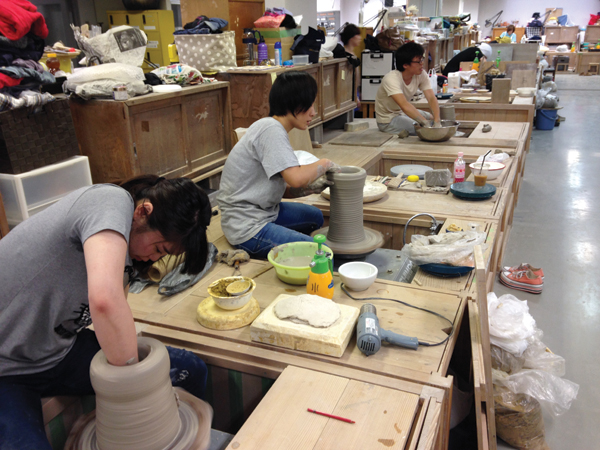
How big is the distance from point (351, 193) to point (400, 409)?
4.29ft

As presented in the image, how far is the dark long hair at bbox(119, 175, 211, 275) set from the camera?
1456 mm

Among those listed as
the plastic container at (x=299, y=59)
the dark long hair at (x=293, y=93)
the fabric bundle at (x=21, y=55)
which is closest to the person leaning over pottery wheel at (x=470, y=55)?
the plastic container at (x=299, y=59)

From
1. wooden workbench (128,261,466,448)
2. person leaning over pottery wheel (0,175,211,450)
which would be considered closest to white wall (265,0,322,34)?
Answer: wooden workbench (128,261,466,448)

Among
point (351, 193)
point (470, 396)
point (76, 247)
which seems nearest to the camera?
point (76, 247)

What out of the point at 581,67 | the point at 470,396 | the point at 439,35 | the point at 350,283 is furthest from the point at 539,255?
the point at 581,67

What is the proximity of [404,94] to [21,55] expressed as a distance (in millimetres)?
4012

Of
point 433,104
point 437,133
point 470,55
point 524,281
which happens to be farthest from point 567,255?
point 470,55

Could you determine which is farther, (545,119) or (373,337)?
(545,119)

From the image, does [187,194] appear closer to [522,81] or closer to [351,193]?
[351,193]

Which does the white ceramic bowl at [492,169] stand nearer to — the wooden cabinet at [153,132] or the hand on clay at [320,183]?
the hand on clay at [320,183]

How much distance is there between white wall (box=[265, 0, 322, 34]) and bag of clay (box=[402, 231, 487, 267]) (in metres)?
3.97

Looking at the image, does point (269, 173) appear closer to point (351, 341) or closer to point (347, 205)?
point (347, 205)

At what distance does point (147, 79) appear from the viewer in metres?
3.37

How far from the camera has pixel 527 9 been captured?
64.0ft
